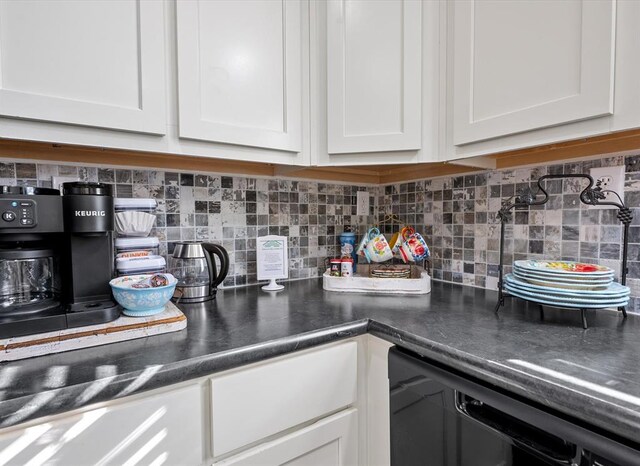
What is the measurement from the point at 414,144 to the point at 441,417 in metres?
0.80

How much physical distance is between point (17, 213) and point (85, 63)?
0.42m

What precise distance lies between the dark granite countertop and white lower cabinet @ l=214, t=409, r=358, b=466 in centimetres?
21

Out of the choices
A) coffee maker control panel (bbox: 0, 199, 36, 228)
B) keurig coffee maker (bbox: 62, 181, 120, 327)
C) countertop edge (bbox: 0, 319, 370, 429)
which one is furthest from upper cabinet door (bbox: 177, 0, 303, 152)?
countertop edge (bbox: 0, 319, 370, 429)

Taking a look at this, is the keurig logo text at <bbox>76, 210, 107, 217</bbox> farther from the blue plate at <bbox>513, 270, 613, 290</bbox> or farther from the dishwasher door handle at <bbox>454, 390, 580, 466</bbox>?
the blue plate at <bbox>513, 270, 613, 290</bbox>

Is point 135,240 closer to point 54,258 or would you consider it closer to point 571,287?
point 54,258

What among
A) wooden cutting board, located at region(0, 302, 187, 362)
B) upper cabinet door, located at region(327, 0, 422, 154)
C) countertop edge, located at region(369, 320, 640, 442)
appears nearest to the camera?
countertop edge, located at region(369, 320, 640, 442)

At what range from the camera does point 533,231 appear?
3.97 feet

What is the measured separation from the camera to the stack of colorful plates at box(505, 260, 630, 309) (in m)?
0.86

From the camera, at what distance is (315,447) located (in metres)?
0.87

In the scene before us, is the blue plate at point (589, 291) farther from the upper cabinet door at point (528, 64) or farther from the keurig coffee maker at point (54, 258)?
the keurig coffee maker at point (54, 258)

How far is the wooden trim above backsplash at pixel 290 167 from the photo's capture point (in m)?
1.00

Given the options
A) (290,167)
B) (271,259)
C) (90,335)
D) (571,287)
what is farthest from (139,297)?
(571,287)

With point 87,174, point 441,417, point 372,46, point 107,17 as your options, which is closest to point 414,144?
point 372,46

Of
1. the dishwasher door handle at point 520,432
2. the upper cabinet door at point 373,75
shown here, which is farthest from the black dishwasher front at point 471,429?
the upper cabinet door at point 373,75
